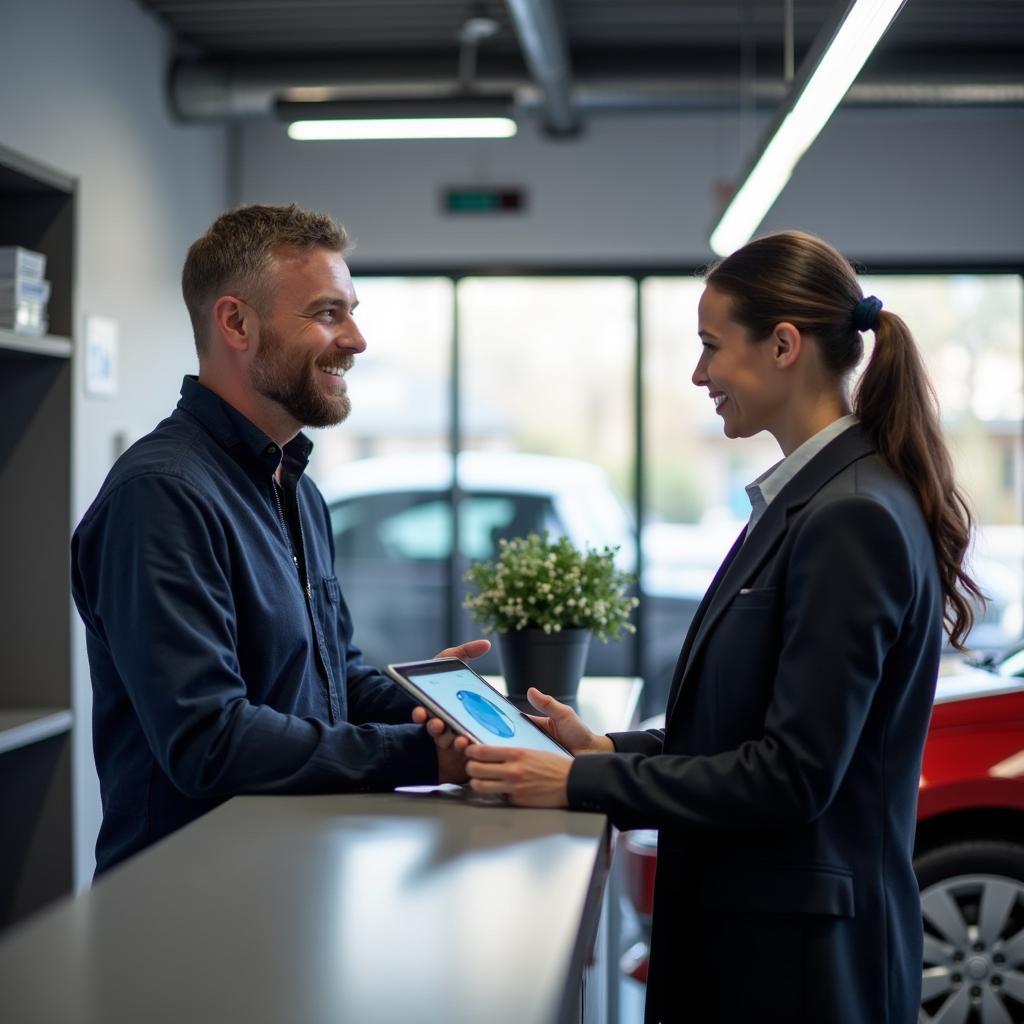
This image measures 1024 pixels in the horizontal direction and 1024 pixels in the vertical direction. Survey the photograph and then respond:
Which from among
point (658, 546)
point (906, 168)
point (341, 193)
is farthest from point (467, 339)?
point (906, 168)

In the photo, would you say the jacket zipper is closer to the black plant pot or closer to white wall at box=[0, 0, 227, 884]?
the black plant pot

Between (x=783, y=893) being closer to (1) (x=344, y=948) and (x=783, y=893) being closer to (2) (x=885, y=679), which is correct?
(2) (x=885, y=679)

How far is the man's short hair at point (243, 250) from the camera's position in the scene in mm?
2016

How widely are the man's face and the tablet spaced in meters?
0.51

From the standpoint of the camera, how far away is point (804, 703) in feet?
4.73

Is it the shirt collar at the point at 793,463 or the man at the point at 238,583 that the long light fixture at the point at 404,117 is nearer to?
the man at the point at 238,583

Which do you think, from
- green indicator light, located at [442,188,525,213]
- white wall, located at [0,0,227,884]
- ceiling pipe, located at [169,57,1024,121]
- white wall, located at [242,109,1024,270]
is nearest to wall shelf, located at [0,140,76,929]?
white wall, located at [0,0,227,884]

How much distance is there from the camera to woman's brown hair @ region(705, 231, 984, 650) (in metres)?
1.61

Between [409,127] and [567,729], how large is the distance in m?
3.90

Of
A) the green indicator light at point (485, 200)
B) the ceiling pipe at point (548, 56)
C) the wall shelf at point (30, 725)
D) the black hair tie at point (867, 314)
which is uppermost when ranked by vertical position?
the ceiling pipe at point (548, 56)

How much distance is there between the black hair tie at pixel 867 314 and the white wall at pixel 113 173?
3.05 meters

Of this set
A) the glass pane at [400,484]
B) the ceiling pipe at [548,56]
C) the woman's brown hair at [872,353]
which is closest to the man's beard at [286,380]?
the woman's brown hair at [872,353]

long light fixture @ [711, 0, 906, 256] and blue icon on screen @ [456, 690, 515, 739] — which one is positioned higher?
long light fixture @ [711, 0, 906, 256]

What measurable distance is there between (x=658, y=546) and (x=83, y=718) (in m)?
3.28
